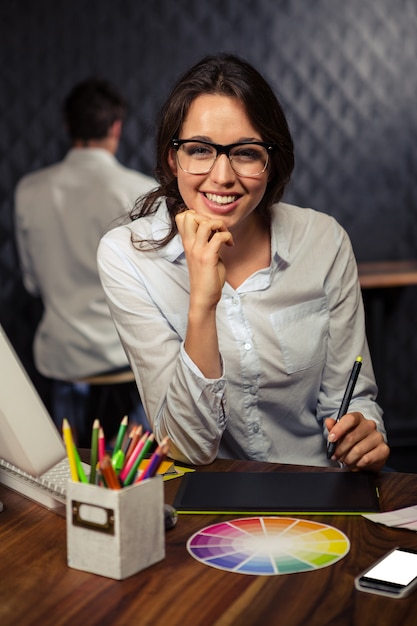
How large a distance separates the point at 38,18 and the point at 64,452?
3531 millimetres

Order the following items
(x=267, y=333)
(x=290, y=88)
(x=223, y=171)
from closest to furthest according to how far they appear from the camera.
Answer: (x=223, y=171) < (x=267, y=333) < (x=290, y=88)

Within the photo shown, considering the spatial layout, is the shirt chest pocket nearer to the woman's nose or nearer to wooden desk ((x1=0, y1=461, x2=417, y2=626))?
the woman's nose

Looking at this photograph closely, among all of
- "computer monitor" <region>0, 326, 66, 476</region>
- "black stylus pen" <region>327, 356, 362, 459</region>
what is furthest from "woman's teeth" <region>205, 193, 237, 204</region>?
"computer monitor" <region>0, 326, 66, 476</region>

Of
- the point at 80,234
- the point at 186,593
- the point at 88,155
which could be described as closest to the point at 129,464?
the point at 186,593

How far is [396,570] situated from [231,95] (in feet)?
3.70

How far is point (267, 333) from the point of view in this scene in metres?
2.01

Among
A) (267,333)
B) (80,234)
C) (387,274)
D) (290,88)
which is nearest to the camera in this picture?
(267,333)

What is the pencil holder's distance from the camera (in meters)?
1.18

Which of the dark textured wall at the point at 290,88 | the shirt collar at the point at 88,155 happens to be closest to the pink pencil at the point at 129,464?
the shirt collar at the point at 88,155

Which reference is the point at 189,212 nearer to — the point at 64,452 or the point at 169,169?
the point at 169,169

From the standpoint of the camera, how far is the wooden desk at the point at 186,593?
110cm

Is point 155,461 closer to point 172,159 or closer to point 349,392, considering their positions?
point 349,392

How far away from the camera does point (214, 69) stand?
6.50ft

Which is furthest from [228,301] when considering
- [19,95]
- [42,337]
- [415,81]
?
[415,81]
